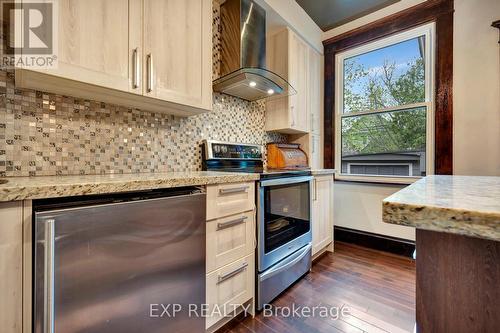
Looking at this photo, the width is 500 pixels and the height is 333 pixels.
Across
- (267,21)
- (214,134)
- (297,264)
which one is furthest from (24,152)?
(267,21)

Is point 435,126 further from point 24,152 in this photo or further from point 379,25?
point 24,152

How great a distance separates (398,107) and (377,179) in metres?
0.85

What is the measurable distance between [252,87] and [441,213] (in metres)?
1.80

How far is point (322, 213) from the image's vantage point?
2.38m

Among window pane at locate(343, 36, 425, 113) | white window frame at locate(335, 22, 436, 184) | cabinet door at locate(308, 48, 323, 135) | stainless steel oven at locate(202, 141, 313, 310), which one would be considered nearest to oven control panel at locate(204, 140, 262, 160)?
stainless steel oven at locate(202, 141, 313, 310)

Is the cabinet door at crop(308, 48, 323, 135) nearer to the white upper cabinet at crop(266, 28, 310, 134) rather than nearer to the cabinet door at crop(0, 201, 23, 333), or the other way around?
the white upper cabinet at crop(266, 28, 310, 134)

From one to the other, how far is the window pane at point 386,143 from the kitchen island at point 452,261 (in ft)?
7.64

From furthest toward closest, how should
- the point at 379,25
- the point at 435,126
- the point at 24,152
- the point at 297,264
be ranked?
1. the point at 379,25
2. the point at 435,126
3. the point at 297,264
4. the point at 24,152

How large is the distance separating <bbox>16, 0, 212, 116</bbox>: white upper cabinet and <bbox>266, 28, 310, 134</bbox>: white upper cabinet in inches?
43.4

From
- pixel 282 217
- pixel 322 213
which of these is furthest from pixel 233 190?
pixel 322 213

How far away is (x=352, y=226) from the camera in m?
2.86

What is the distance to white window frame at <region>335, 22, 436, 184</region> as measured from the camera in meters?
2.34
